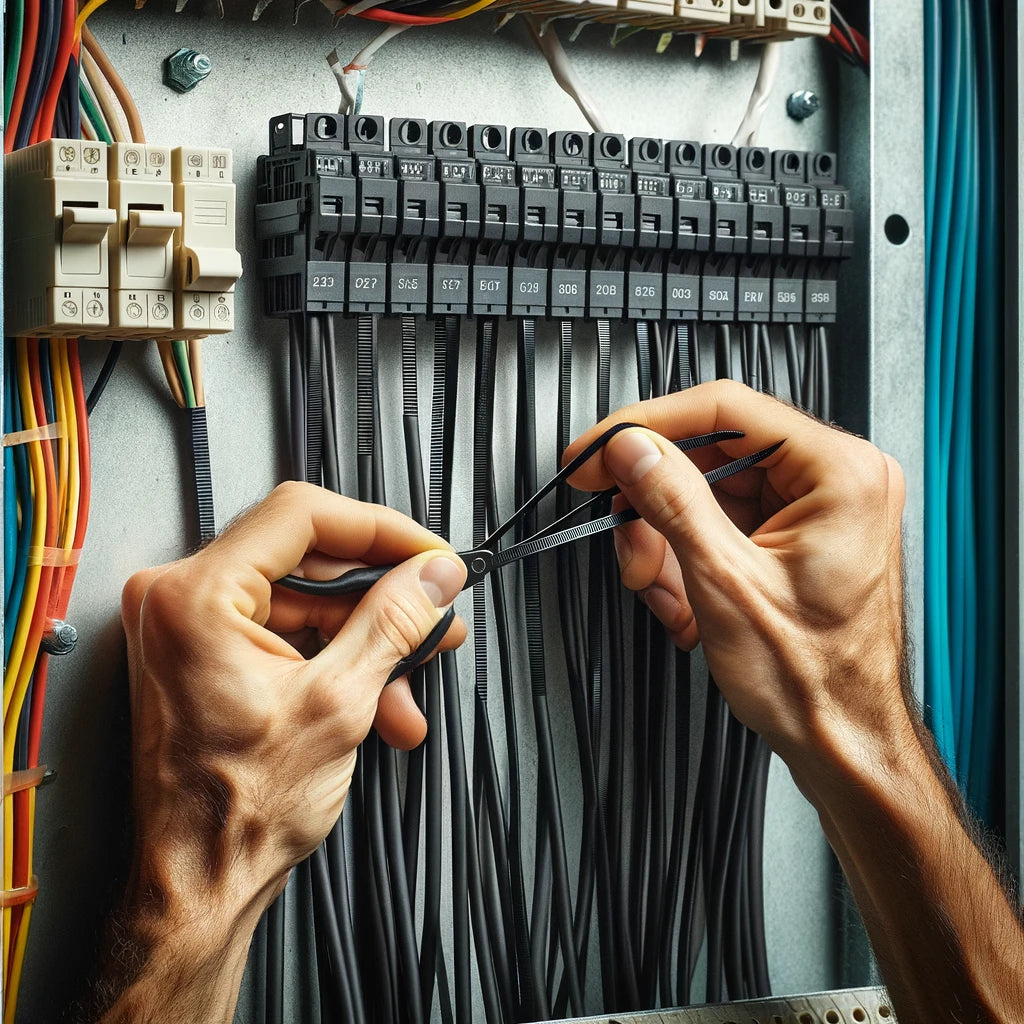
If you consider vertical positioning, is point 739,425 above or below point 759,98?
below

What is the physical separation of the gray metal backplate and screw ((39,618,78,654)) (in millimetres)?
54

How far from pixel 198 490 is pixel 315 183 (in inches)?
11.7

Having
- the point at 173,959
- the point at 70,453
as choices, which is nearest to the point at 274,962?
the point at 173,959

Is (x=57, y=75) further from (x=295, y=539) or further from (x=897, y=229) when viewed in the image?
(x=897, y=229)

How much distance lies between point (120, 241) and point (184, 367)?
0.16 m

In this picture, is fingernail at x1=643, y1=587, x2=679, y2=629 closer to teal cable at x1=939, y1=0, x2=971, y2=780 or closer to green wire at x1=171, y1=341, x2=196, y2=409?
teal cable at x1=939, y1=0, x2=971, y2=780

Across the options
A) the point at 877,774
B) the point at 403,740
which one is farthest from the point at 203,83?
the point at 877,774

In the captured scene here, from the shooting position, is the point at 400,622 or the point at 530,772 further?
the point at 530,772

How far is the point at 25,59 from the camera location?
1.00 meters

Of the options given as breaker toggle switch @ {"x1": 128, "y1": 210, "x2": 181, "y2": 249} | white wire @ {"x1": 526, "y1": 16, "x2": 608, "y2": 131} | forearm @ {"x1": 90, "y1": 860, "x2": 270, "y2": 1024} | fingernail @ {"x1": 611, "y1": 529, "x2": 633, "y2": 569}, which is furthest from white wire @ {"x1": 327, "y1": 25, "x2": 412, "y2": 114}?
forearm @ {"x1": 90, "y1": 860, "x2": 270, "y2": 1024}

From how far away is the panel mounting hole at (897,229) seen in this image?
4.34ft

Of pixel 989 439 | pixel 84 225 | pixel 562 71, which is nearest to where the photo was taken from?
pixel 84 225

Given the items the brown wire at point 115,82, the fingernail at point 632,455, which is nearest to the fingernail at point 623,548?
the fingernail at point 632,455

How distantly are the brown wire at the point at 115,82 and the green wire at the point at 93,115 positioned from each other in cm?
2
